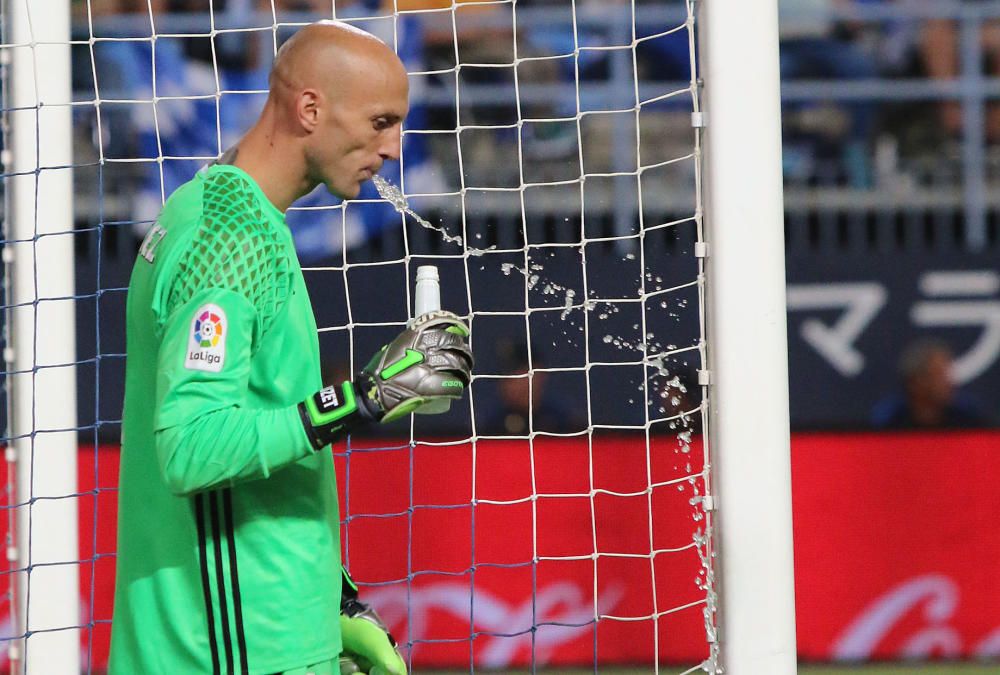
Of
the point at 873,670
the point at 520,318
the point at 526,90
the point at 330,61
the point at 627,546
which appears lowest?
the point at 873,670

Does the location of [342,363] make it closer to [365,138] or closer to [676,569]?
[676,569]

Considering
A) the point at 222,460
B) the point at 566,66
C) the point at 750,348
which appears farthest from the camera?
the point at 566,66

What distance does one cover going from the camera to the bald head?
1.93m

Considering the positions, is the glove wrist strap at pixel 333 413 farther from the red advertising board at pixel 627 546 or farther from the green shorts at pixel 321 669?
the red advertising board at pixel 627 546

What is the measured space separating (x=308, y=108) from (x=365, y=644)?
778 mm

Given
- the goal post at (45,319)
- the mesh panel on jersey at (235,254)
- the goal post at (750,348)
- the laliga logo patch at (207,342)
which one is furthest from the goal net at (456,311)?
the laliga logo patch at (207,342)

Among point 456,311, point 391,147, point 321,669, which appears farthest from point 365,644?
point 456,311

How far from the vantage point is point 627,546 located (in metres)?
5.20

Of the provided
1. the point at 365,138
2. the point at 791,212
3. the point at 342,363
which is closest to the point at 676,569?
the point at 342,363

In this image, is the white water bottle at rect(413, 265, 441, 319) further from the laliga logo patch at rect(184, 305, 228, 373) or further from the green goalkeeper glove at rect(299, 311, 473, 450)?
the laliga logo patch at rect(184, 305, 228, 373)

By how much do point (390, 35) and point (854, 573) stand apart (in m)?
3.06

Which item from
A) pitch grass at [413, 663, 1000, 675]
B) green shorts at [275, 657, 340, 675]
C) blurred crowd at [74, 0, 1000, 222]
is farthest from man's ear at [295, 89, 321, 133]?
blurred crowd at [74, 0, 1000, 222]

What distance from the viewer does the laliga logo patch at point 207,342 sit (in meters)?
1.72

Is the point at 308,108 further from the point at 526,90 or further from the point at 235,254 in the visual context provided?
the point at 526,90
